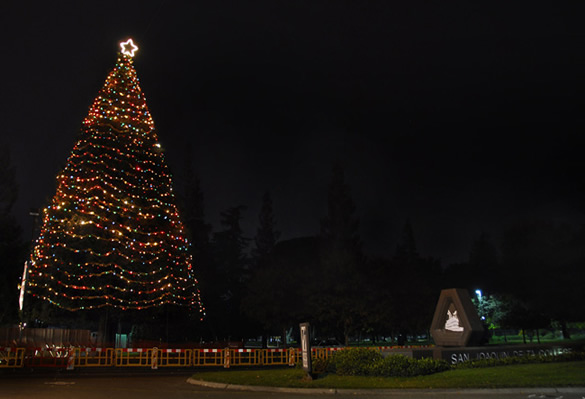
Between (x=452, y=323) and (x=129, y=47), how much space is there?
2315 centimetres

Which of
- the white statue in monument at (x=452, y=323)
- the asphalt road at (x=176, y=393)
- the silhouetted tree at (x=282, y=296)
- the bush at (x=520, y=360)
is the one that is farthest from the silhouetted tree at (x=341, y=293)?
the asphalt road at (x=176, y=393)

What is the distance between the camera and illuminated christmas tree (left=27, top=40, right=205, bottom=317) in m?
28.4

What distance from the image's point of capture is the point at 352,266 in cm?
4100

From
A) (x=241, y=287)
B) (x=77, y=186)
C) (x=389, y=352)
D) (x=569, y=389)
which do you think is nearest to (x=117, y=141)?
(x=77, y=186)

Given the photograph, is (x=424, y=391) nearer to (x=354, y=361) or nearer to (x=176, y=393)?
(x=354, y=361)

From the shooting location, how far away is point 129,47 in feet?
97.1

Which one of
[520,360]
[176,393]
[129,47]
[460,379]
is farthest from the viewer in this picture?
[129,47]

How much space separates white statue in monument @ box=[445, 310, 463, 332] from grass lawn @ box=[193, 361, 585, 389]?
439cm

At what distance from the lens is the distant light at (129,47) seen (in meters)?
29.3

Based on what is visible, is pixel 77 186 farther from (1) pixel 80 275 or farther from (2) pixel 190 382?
(2) pixel 190 382

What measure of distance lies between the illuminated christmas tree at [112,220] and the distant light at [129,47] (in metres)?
0.06

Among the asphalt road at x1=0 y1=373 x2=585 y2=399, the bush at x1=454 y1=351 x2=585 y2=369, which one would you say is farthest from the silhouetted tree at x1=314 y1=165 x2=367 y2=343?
the asphalt road at x1=0 y1=373 x2=585 y2=399

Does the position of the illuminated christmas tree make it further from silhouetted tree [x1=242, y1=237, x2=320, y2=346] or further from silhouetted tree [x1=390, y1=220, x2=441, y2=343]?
silhouetted tree [x1=390, y1=220, x2=441, y2=343]

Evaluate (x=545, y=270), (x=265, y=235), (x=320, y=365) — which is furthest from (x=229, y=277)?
(x=320, y=365)
